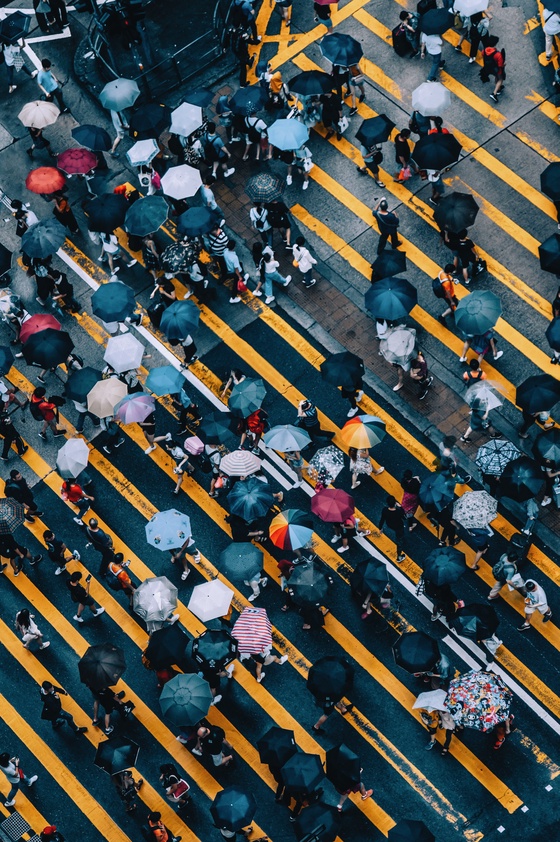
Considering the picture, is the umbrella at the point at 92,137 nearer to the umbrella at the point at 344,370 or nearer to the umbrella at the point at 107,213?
the umbrella at the point at 107,213

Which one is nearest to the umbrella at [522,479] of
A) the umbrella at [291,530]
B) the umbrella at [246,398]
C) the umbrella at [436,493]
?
the umbrella at [436,493]

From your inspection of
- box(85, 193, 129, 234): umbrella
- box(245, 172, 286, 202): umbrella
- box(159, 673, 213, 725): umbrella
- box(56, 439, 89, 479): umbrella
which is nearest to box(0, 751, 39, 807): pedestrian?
box(159, 673, 213, 725): umbrella

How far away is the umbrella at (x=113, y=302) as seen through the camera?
2945 cm

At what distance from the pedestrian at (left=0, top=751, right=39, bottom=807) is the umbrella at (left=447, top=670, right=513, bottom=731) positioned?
331 inches

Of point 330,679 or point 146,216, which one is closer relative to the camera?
point 330,679

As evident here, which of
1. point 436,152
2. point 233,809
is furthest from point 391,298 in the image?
point 233,809

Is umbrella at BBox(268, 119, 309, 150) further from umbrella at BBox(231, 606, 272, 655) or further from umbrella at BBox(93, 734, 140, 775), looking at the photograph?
umbrella at BBox(93, 734, 140, 775)

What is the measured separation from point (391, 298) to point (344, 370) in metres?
1.95

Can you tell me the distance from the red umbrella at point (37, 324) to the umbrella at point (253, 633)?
26.9ft

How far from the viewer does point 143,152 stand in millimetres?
31672

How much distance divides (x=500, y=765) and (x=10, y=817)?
31.3 feet

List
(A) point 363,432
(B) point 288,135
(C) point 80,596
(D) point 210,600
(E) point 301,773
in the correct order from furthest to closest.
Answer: (B) point 288,135
(C) point 80,596
(A) point 363,432
(D) point 210,600
(E) point 301,773

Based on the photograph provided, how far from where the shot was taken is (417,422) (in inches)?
1152

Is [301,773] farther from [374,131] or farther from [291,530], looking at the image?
[374,131]
